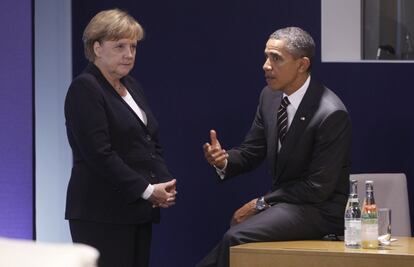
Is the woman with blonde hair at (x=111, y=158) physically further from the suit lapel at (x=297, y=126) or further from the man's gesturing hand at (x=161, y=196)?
the suit lapel at (x=297, y=126)

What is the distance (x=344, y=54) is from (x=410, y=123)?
1.72 feet

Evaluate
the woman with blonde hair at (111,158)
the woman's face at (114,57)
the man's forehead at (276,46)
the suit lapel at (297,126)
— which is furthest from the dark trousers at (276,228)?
the woman's face at (114,57)

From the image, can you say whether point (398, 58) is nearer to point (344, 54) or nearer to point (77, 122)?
point (344, 54)

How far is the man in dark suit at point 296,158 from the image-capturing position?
12.9ft

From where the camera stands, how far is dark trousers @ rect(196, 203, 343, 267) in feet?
12.6

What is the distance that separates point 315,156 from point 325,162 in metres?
0.06

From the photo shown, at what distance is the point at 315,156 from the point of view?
3992 mm

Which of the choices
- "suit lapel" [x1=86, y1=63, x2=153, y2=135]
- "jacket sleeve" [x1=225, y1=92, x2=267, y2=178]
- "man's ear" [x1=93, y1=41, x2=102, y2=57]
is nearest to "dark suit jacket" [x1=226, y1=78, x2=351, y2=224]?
"jacket sleeve" [x1=225, y1=92, x2=267, y2=178]

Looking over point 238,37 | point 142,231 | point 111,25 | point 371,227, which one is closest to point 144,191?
point 142,231

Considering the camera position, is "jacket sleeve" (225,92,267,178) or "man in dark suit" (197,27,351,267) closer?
"man in dark suit" (197,27,351,267)

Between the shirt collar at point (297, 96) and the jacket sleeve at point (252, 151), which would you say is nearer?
the shirt collar at point (297, 96)

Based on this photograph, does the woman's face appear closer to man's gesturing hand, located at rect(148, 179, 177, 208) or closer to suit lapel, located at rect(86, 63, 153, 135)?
suit lapel, located at rect(86, 63, 153, 135)

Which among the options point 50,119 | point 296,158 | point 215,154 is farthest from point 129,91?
point 50,119

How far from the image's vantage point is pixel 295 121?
4047mm
